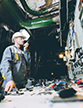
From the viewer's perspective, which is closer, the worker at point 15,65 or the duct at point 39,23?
the worker at point 15,65

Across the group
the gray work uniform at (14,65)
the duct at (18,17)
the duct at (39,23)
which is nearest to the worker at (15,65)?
the gray work uniform at (14,65)

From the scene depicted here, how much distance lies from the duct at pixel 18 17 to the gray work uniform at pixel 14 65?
139 centimetres

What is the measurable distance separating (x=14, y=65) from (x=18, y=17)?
1.93 meters

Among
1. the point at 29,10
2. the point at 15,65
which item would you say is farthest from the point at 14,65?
the point at 29,10

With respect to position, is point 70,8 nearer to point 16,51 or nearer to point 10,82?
point 16,51

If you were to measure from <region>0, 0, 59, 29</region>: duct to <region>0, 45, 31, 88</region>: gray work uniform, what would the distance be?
1389 millimetres

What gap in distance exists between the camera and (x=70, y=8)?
9.81 feet

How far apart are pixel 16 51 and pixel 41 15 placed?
221 centimetres

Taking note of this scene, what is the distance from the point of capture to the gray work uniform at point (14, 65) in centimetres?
167

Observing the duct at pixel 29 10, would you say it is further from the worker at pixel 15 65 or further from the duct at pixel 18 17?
the worker at pixel 15 65

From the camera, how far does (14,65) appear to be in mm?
1908

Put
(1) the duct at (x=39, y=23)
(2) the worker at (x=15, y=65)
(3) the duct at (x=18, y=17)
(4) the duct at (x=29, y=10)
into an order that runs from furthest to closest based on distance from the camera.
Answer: (1) the duct at (x=39, y=23) < (4) the duct at (x=29, y=10) < (3) the duct at (x=18, y=17) < (2) the worker at (x=15, y=65)

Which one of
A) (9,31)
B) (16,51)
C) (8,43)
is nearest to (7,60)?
(16,51)

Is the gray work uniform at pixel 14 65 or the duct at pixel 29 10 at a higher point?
the duct at pixel 29 10
